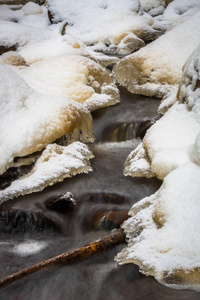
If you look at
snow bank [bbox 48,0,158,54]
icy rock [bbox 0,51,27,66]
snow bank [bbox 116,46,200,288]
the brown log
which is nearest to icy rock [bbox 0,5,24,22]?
snow bank [bbox 48,0,158,54]

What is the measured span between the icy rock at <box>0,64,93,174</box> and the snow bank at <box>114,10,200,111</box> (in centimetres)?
197

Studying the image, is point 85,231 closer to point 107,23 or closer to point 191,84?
point 191,84

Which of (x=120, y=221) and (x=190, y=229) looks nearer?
(x=190, y=229)

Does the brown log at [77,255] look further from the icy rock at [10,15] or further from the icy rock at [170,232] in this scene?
the icy rock at [10,15]

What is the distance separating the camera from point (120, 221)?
2918mm

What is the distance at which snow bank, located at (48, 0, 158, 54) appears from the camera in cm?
967

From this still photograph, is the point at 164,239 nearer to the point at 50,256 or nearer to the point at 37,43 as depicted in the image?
the point at 50,256

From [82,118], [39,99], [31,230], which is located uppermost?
[39,99]

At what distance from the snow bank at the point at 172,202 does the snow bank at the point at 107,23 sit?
6.06 meters

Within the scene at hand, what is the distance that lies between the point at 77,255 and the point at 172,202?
92cm

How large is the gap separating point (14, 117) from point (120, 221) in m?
1.98

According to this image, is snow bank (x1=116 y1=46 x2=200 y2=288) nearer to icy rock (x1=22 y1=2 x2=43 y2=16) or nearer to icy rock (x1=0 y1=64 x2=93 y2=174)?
icy rock (x1=0 y1=64 x2=93 y2=174)

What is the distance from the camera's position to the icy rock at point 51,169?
11.2ft

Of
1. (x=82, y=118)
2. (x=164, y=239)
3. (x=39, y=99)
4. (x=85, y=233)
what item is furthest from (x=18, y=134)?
(x=164, y=239)
